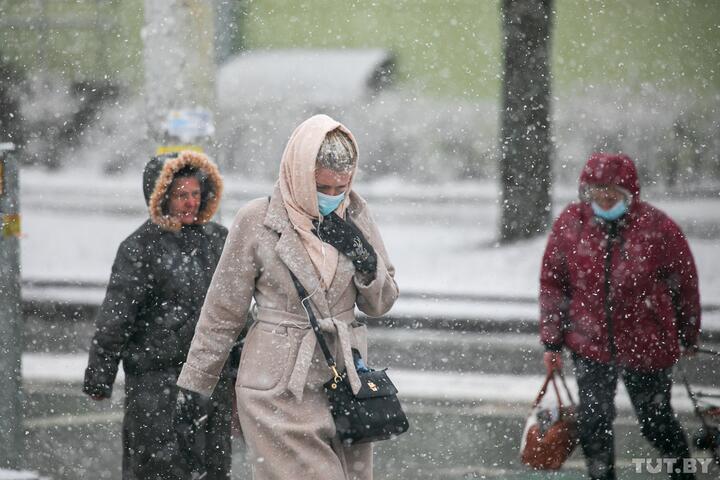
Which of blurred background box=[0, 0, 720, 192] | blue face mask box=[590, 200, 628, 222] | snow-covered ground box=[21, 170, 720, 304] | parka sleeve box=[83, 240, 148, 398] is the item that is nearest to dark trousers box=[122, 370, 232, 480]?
parka sleeve box=[83, 240, 148, 398]

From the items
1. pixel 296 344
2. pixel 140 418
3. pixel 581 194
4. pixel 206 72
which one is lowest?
pixel 140 418

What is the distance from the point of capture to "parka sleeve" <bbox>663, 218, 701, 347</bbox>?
15.5ft

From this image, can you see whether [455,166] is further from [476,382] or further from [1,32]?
[476,382]

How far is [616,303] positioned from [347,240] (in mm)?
1632

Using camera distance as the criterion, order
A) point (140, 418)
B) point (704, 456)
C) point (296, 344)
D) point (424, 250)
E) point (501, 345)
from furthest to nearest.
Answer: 1. point (424, 250)
2. point (501, 345)
3. point (704, 456)
4. point (140, 418)
5. point (296, 344)

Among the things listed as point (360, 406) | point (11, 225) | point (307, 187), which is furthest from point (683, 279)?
point (11, 225)

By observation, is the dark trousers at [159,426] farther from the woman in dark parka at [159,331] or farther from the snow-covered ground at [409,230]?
the snow-covered ground at [409,230]

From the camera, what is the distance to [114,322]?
4305mm

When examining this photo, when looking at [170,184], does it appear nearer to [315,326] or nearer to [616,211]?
[315,326]

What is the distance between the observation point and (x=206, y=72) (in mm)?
8039

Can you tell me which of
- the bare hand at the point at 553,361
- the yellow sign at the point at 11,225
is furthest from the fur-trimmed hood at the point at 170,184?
the bare hand at the point at 553,361

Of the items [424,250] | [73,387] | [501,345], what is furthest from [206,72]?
[424,250]

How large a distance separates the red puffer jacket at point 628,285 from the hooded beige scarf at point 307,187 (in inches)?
60.8

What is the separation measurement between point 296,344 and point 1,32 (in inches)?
1009
